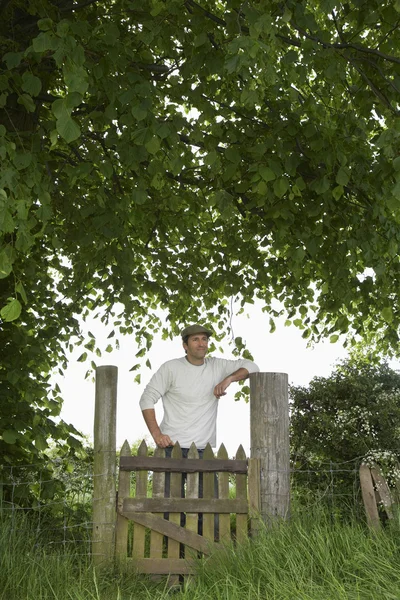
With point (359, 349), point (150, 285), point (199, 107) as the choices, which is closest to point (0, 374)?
point (150, 285)

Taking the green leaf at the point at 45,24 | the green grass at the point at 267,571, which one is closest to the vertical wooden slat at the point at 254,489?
the green grass at the point at 267,571

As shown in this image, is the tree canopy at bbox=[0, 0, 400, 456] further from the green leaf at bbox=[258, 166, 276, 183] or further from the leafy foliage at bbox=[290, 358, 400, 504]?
the leafy foliage at bbox=[290, 358, 400, 504]

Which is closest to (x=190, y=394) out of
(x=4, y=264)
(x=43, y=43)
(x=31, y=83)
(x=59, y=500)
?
(x=4, y=264)

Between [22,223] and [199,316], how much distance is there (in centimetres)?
602

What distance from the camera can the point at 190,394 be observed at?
6.23 metres

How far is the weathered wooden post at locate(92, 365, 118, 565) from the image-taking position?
5.86 metres

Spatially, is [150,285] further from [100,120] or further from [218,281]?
[100,120]

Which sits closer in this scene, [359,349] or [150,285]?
[150,285]

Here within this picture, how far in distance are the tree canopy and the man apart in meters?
1.24

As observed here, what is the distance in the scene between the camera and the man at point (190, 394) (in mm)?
6246

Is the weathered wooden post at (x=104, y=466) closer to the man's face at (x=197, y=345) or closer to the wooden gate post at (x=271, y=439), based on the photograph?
the man's face at (x=197, y=345)

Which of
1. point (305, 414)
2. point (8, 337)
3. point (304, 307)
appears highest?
point (304, 307)

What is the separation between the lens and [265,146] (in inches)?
249

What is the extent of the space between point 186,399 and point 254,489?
38.3 inches
